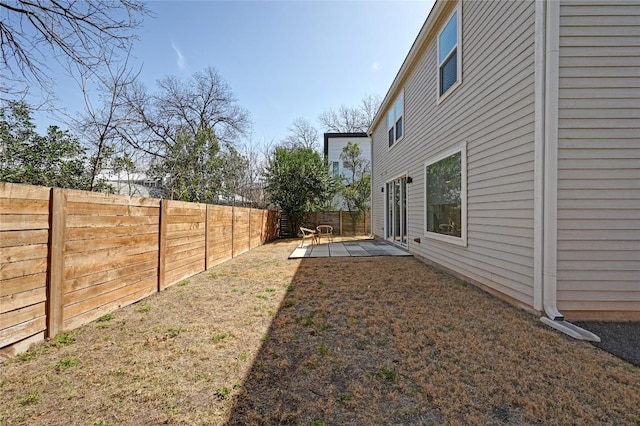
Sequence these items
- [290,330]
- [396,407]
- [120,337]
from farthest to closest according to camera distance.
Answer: [290,330]
[120,337]
[396,407]

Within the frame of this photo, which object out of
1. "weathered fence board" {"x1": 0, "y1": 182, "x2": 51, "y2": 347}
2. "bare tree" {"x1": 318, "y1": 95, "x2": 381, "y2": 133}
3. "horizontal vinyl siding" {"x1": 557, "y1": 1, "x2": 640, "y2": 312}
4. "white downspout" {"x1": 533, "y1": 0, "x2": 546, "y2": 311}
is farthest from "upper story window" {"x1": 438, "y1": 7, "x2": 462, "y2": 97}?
"bare tree" {"x1": 318, "y1": 95, "x2": 381, "y2": 133}

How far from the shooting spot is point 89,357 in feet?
7.38

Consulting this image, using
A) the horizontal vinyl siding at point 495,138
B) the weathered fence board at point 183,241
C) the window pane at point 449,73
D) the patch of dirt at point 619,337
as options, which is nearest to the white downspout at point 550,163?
the horizontal vinyl siding at point 495,138

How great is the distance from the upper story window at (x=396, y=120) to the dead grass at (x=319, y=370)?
6.32 metres

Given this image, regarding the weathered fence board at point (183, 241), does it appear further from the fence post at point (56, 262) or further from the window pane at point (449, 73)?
the window pane at point (449, 73)

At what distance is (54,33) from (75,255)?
2900 mm

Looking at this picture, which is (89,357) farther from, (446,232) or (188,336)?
(446,232)

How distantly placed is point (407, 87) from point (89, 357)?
8.55m

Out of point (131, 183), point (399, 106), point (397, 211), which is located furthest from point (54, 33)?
point (397, 211)

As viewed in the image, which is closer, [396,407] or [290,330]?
[396,407]

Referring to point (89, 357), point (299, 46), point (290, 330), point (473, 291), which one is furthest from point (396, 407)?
point (299, 46)

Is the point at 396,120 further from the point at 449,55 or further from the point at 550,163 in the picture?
the point at 550,163

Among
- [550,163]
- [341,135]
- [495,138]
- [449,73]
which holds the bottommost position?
[550,163]

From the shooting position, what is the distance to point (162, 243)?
4164mm
